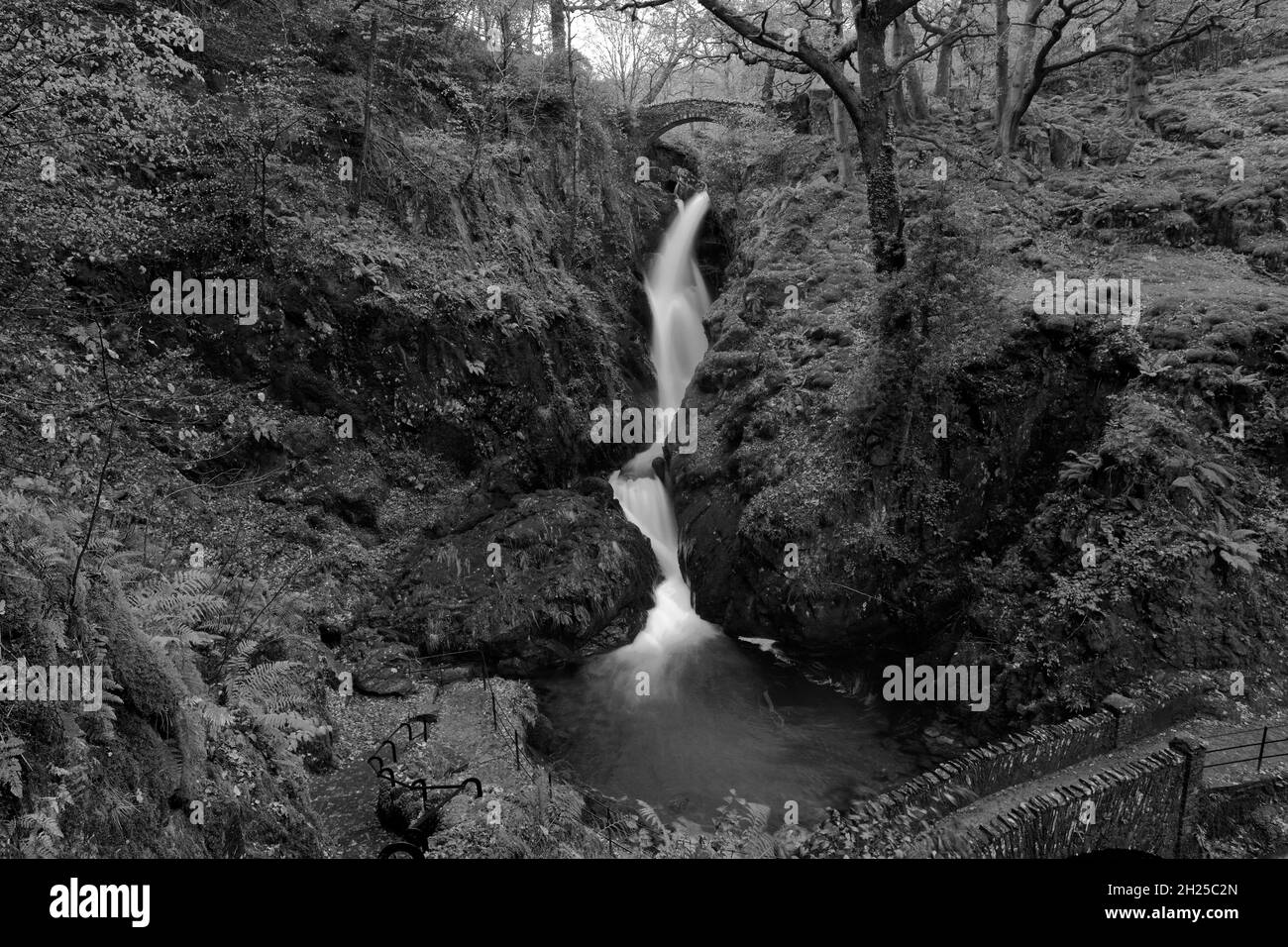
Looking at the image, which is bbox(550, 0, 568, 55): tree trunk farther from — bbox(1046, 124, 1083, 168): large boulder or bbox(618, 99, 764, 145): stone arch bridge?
bbox(1046, 124, 1083, 168): large boulder

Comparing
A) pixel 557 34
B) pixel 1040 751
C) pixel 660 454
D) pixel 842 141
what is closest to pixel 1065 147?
pixel 842 141

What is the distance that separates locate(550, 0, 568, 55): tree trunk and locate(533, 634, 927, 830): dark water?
66.3 feet

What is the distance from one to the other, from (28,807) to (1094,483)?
42.3ft

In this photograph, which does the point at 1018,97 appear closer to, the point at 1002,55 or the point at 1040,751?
the point at 1002,55

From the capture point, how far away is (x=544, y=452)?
1570 centimetres

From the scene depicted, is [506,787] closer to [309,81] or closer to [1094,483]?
[1094,483]

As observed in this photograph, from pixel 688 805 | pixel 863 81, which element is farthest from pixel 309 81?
pixel 688 805

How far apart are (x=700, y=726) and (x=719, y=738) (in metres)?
0.43

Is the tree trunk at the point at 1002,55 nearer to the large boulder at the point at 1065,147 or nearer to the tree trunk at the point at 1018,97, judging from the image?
the tree trunk at the point at 1018,97

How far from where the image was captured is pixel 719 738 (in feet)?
36.3

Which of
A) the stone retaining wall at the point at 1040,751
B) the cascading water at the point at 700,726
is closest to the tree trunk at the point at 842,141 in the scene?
the cascading water at the point at 700,726

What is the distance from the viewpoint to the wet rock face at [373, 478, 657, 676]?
11469 millimetres

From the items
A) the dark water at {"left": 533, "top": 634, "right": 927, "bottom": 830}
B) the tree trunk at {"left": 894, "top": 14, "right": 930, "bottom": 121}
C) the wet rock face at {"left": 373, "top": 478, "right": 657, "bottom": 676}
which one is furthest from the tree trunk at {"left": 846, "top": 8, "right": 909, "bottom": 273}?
the tree trunk at {"left": 894, "top": 14, "right": 930, "bottom": 121}
